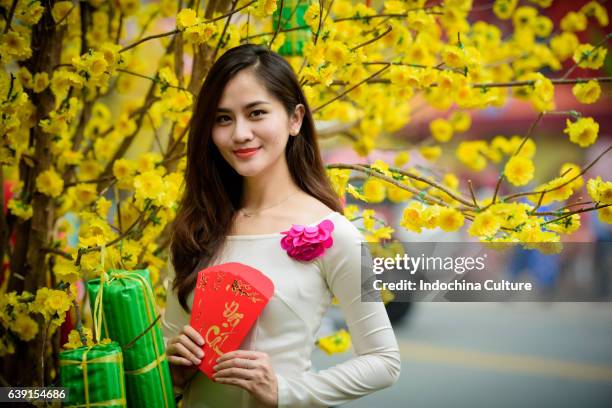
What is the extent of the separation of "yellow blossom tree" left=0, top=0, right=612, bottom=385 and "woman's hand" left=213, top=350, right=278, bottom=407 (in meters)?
0.24

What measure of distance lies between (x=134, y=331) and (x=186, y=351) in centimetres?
12

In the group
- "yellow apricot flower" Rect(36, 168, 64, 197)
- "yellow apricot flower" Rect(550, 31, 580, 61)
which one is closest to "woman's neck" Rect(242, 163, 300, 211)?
"yellow apricot flower" Rect(36, 168, 64, 197)

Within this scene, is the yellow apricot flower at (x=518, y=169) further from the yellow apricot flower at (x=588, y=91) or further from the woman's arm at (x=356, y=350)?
the woman's arm at (x=356, y=350)

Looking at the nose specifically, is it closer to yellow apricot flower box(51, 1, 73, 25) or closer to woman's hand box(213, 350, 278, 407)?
woman's hand box(213, 350, 278, 407)

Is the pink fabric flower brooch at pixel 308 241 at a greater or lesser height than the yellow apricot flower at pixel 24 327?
greater

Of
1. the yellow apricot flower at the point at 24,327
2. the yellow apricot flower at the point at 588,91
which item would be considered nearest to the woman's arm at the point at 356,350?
the yellow apricot flower at the point at 588,91

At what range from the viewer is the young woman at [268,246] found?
1.24 meters

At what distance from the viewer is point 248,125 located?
4.33 feet

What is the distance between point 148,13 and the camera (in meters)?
2.39

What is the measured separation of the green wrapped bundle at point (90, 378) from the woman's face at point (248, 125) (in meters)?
0.44

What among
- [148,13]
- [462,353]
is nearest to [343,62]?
[148,13]

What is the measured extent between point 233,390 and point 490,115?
23.8 ft

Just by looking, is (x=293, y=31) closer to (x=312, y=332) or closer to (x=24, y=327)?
(x=312, y=332)

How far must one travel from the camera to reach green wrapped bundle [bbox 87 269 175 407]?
3.81 ft
